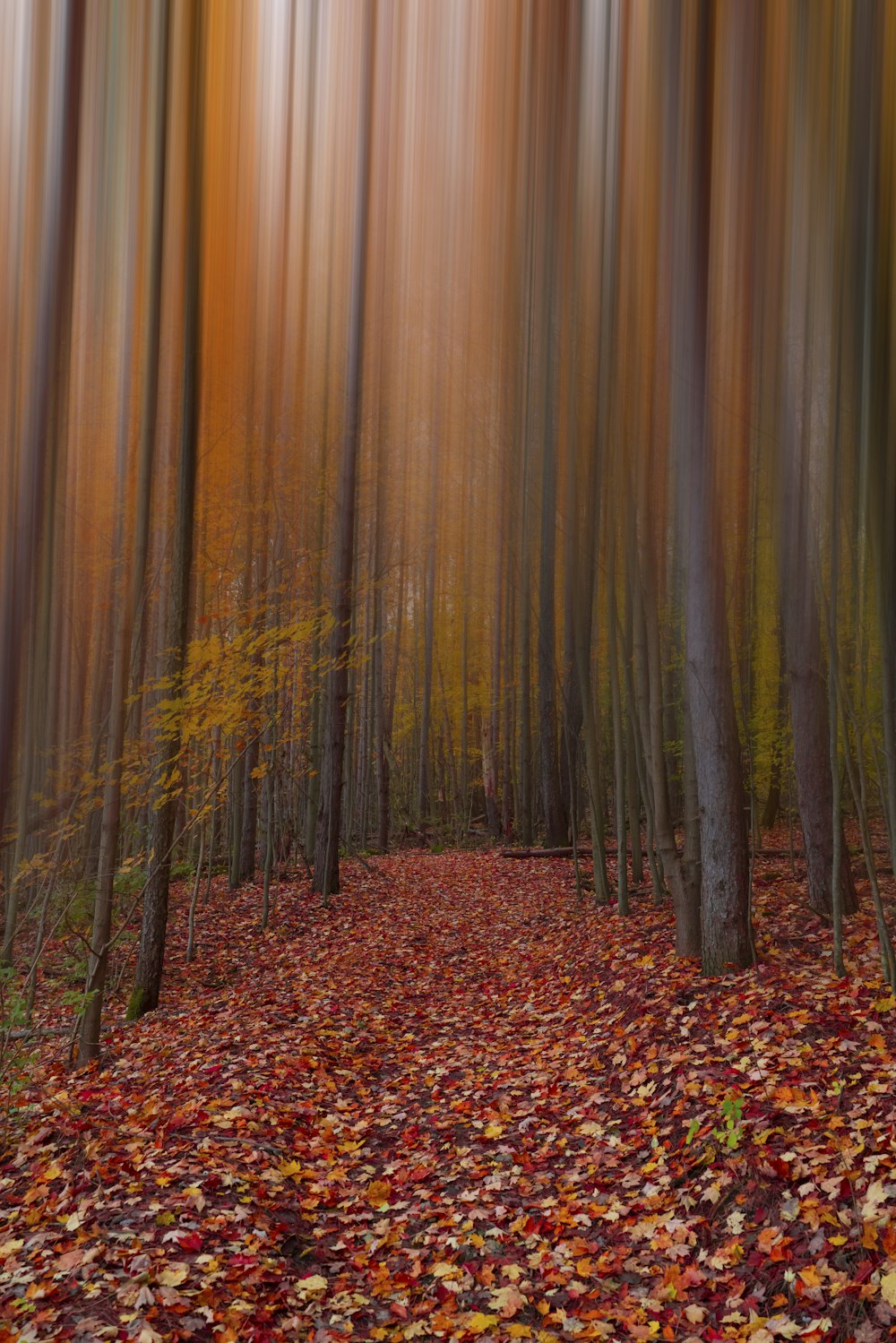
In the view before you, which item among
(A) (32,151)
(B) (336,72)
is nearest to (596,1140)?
(A) (32,151)

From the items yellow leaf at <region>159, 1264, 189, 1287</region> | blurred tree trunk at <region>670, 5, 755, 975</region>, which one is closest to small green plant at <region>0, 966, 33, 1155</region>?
yellow leaf at <region>159, 1264, 189, 1287</region>

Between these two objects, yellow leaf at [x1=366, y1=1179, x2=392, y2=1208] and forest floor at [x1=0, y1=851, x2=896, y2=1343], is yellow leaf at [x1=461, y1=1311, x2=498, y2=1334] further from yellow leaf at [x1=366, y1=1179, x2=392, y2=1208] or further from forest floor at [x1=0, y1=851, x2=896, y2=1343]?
yellow leaf at [x1=366, y1=1179, x2=392, y2=1208]

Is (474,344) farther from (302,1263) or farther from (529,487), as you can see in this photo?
(302,1263)

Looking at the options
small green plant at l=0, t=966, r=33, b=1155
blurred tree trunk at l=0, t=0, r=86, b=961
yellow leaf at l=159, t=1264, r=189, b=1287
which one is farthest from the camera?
small green plant at l=0, t=966, r=33, b=1155

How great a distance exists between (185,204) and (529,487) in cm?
853

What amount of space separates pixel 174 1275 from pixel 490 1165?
6.57 feet

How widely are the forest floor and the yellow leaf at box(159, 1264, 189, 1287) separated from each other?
15mm

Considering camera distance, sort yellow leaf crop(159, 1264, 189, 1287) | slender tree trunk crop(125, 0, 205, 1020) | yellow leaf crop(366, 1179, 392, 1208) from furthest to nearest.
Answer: slender tree trunk crop(125, 0, 205, 1020) → yellow leaf crop(366, 1179, 392, 1208) → yellow leaf crop(159, 1264, 189, 1287)

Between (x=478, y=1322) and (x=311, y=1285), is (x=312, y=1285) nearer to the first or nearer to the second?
(x=311, y=1285)

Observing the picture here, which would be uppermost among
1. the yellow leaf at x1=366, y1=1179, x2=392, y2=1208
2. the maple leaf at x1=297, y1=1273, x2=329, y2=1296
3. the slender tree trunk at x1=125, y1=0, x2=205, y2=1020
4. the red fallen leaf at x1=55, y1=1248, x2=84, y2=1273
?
the slender tree trunk at x1=125, y1=0, x2=205, y2=1020

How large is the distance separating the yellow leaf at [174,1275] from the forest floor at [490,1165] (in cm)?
2

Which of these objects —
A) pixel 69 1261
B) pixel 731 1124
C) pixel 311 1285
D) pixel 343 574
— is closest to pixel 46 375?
pixel 69 1261

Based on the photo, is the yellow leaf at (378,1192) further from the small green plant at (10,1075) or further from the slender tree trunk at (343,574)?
the slender tree trunk at (343,574)

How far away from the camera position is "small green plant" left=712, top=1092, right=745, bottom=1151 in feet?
14.5
